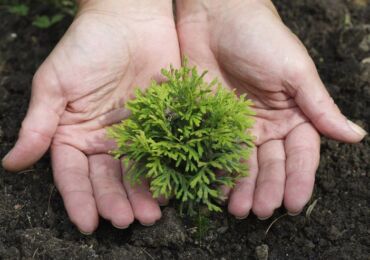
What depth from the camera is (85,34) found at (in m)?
4.30

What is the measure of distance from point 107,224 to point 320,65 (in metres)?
2.55

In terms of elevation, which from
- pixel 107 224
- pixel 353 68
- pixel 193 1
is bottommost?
pixel 107 224

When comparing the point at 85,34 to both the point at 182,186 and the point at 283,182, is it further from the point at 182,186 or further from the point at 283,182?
the point at 283,182

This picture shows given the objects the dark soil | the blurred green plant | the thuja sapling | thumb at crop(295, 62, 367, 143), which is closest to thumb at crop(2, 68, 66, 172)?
the dark soil

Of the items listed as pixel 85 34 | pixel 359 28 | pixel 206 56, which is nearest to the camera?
pixel 85 34

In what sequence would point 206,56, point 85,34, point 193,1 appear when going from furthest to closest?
point 193,1, point 206,56, point 85,34

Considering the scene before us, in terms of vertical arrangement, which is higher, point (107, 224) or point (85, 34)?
point (85, 34)

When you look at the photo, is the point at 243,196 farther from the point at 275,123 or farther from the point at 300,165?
the point at 275,123

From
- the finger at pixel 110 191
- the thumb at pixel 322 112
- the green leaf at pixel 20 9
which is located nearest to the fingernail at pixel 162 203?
the finger at pixel 110 191

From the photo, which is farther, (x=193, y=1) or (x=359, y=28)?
(x=359, y=28)

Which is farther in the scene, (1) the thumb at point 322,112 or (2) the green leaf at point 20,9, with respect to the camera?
(2) the green leaf at point 20,9

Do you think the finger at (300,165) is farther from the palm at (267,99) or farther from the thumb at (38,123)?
the thumb at (38,123)

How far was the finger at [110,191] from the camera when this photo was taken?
373cm

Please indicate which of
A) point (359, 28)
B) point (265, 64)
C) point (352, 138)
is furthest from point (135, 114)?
point (359, 28)
